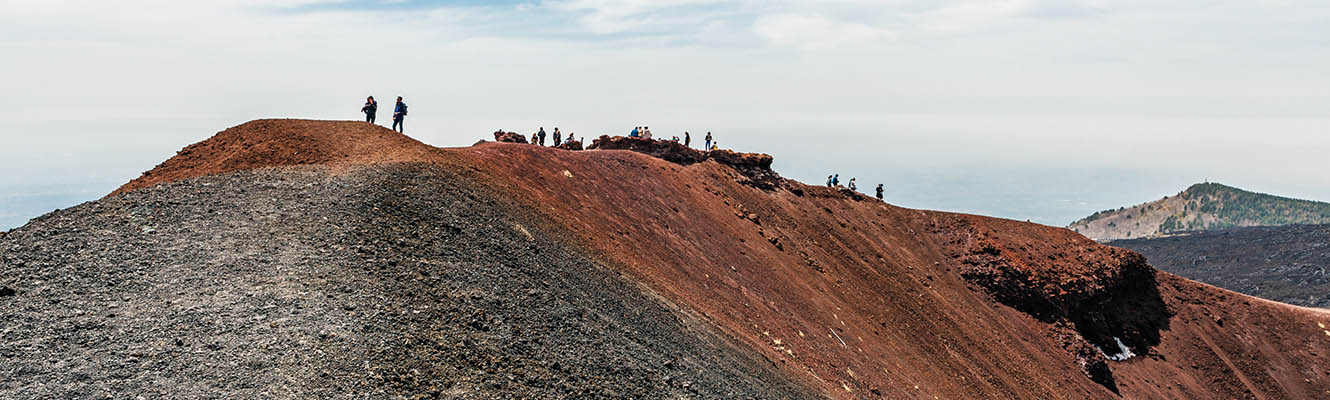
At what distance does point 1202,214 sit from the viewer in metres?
176

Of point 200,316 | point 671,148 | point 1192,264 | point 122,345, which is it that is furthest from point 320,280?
point 1192,264

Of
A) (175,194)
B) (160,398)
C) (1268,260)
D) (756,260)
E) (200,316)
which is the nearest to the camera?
(160,398)

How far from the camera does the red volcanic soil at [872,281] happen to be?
90.4 ft

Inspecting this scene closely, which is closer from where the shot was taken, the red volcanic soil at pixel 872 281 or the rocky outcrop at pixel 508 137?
the red volcanic soil at pixel 872 281

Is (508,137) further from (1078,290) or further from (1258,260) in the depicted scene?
(1258,260)

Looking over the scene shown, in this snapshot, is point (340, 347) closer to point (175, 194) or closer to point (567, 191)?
point (175, 194)

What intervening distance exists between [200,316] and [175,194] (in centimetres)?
726

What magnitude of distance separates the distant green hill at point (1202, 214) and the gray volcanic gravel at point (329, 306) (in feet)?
528

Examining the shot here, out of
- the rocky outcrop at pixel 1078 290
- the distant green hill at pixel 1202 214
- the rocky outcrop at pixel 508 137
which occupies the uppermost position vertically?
the distant green hill at pixel 1202 214

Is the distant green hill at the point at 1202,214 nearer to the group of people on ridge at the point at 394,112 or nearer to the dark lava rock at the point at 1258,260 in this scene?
the dark lava rock at the point at 1258,260

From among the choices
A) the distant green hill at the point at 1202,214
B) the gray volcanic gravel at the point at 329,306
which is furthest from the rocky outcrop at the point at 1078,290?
the distant green hill at the point at 1202,214

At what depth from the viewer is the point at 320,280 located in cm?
1744

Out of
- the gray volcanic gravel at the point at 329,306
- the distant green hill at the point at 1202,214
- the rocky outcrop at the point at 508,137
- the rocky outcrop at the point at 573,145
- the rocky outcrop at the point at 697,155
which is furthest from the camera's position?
the distant green hill at the point at 1202,214

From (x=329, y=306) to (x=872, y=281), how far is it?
30.9 meters
